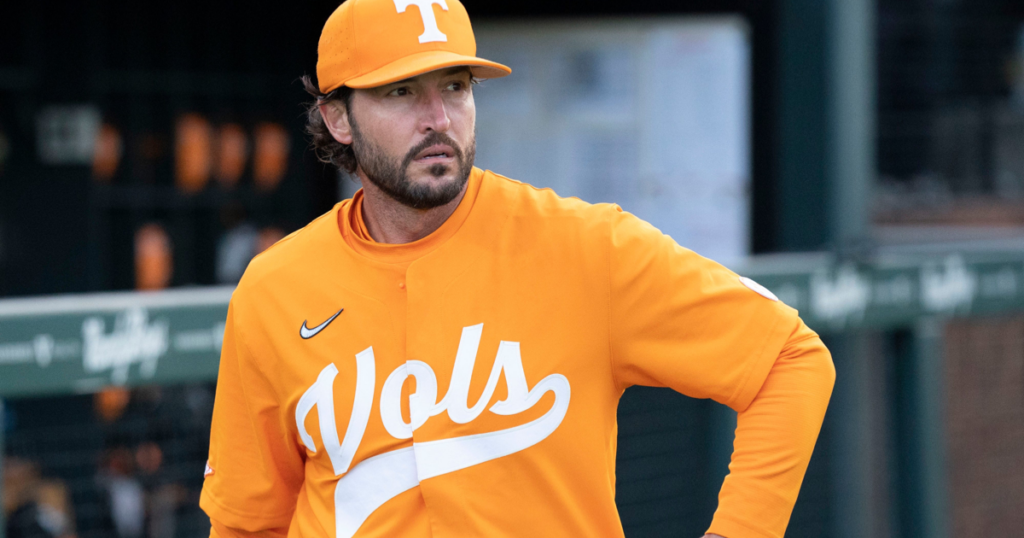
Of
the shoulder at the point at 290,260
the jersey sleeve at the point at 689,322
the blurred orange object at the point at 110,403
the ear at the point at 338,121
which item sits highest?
the ear at the point at 338,121

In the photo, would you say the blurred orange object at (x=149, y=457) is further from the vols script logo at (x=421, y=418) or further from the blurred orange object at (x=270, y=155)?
the vols script logo at (x=421, y=418)

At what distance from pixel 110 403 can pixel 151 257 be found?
855 millimetres

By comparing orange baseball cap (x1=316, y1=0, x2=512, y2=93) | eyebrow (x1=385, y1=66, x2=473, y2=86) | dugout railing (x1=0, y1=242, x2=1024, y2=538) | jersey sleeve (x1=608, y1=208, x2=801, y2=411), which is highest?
orange baseball cap (x1=316, y1=0, x2=512, y2=93)

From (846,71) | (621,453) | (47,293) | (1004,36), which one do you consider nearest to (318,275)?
(621,453)

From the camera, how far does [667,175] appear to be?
5.25m

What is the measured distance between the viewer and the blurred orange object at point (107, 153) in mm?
5590

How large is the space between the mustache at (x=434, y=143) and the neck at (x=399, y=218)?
3.2 inches

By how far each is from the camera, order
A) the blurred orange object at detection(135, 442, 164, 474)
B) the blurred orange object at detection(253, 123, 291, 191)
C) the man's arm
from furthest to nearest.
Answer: the blurred orange object at detection(253, 123, 291, 191), the blurred orange object at detection(135, 442, 164, 474), the man's arm

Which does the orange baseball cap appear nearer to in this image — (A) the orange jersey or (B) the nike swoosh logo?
(A) the orange jersey

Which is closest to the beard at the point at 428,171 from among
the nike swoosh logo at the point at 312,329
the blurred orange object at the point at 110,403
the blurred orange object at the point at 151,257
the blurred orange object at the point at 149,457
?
the nike swoosh logo at the point at 312,329

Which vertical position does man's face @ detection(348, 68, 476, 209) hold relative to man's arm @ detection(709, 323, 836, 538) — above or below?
above

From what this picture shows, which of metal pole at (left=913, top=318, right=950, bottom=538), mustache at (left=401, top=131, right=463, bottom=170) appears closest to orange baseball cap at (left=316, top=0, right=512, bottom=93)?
mustache at (left=401, top=131, right=463, bottom=170)

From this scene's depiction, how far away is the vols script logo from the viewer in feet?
5.59

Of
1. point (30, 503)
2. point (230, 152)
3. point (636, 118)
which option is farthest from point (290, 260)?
point (230, 152)
